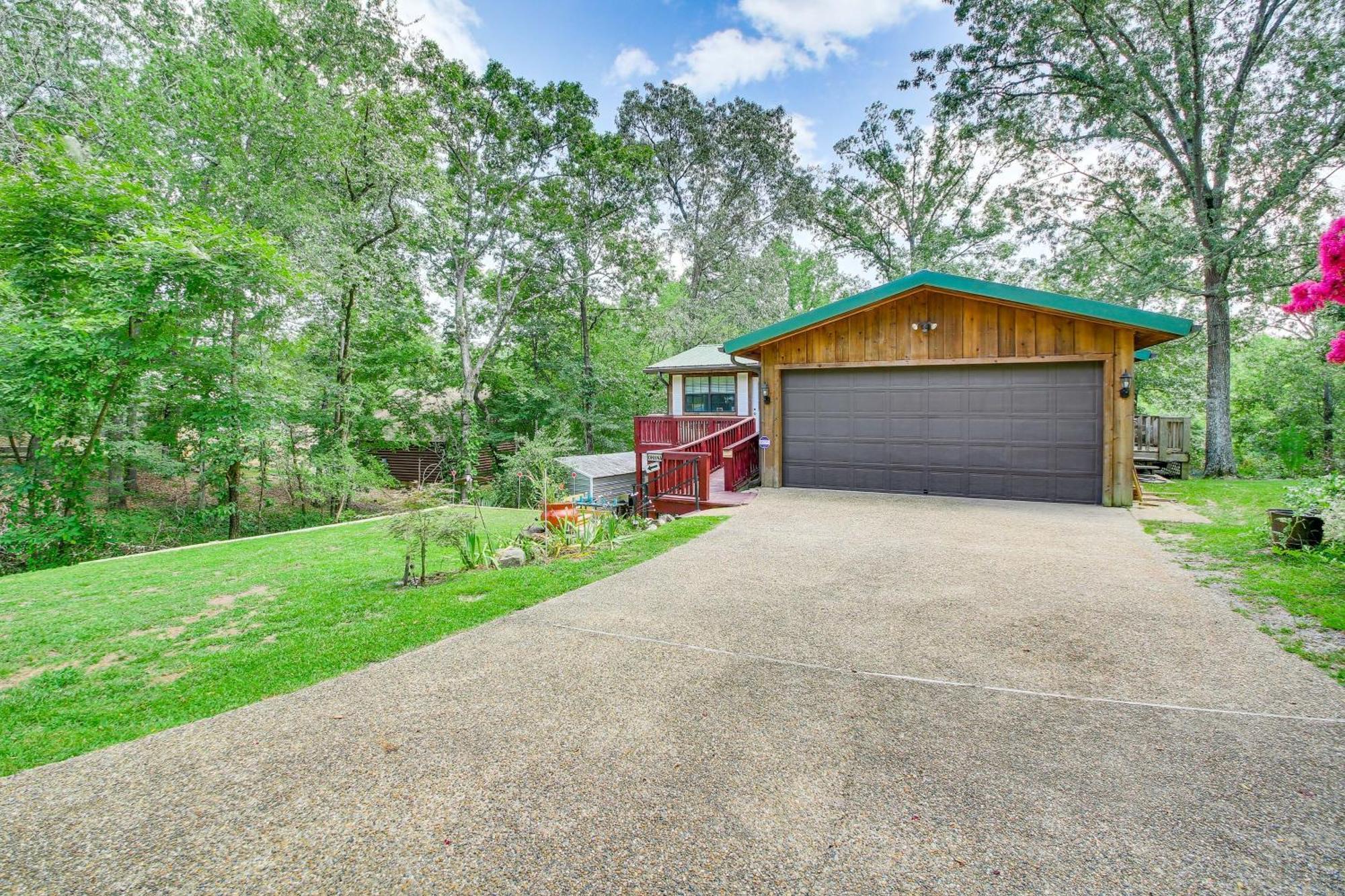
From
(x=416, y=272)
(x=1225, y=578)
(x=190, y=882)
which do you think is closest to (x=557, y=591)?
→ (x=190, y=882)

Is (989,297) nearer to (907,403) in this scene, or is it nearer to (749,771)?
(907,403)

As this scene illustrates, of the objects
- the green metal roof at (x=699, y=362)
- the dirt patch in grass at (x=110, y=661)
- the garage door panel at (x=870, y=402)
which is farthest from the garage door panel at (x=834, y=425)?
the dirt patch in grass at (x=110, y=661)

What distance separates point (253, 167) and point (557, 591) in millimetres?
11793

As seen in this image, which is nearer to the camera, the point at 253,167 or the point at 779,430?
the point at 779,430

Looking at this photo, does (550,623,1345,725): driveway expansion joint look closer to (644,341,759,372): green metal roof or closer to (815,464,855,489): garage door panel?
(815,464,855,489): garage door panel

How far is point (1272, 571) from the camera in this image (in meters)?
4.48

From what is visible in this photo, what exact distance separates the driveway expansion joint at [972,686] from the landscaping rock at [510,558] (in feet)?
7.18

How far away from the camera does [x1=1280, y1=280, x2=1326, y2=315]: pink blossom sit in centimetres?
502

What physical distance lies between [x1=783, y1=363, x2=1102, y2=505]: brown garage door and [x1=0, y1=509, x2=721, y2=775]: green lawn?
330 cm

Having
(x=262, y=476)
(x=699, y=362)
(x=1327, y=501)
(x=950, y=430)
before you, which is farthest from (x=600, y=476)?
(x=1327, y=501)

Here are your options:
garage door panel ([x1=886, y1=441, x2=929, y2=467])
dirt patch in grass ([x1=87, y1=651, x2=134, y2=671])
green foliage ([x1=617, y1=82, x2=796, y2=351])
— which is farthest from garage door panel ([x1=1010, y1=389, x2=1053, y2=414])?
green foliage ([x1=617, y1=82, x2=796, y2=351])

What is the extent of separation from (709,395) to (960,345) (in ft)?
28.2

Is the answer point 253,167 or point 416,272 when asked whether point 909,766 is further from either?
point 416,272

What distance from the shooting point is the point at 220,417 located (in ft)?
32.3
